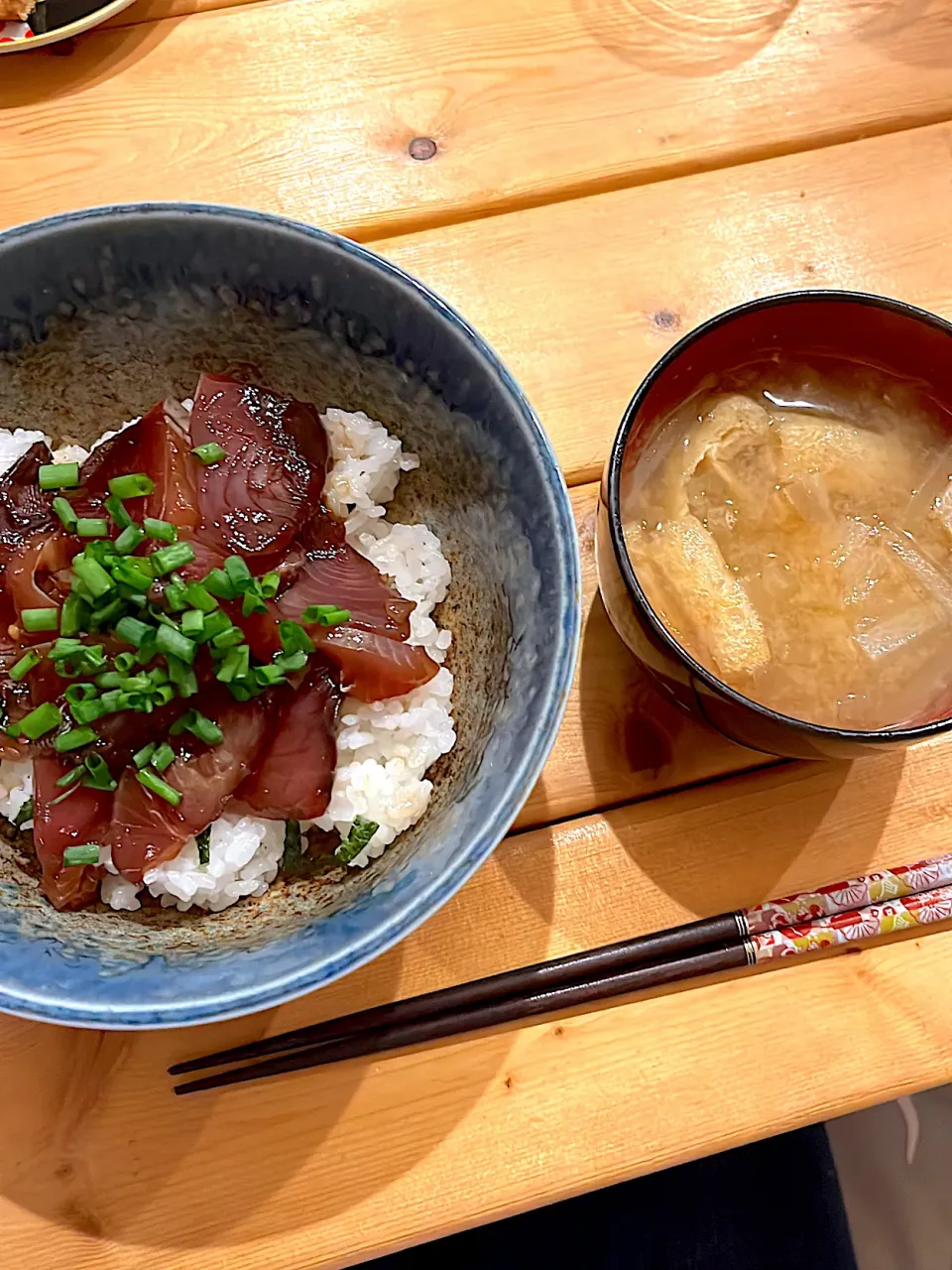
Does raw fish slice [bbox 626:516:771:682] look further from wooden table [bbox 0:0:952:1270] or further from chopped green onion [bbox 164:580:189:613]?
chopped green onion [bbox 164:580:189:613]

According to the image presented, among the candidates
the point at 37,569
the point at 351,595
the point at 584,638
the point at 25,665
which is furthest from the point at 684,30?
the point at 25,665

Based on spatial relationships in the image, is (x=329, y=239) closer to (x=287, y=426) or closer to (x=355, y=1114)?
(x=287, y=426)

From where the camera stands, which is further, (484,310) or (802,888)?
(484,310)

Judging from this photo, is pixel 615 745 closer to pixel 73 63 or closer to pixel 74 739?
pixel 74 739

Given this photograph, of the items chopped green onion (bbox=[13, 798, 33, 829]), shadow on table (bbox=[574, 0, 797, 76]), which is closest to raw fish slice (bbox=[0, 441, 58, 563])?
chopped green onion (bbox=[13, 798, 33, 829])

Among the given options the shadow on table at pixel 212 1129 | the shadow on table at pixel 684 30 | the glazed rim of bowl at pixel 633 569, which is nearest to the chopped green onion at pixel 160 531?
the glazed rim of bowl at pixel 633 569

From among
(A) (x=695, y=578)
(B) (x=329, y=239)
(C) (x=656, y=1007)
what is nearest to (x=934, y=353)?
(A) (x=695, y=578)
